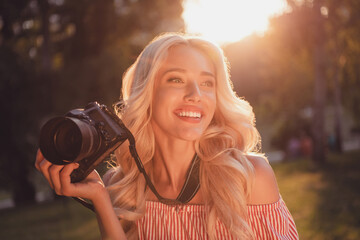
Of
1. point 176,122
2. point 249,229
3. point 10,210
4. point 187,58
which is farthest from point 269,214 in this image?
point 10,210

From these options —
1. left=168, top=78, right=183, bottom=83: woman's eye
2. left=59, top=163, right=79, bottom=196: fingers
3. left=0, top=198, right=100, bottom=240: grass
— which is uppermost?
left=168, top=78, right=183, bottom=83: woman's eye

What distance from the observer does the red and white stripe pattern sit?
2.40 meters

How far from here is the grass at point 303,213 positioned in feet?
20.2

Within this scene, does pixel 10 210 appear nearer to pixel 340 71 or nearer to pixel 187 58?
pixel 187 58

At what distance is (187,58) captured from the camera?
267 cm

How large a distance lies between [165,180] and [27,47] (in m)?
14.4

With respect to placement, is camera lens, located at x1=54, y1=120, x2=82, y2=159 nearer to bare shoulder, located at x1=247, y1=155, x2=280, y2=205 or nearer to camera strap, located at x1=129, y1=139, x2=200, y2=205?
camera strap, located at x1=129, y1=139, x2=200, y2=205

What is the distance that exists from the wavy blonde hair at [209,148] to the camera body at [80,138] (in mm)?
603

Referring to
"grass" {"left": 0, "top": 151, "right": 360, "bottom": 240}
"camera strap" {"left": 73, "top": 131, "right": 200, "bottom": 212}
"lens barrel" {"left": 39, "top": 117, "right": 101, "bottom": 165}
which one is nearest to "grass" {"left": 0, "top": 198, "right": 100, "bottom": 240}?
"grass" {"left": 0, "top": 151, "right": 360, "bottom": 240}

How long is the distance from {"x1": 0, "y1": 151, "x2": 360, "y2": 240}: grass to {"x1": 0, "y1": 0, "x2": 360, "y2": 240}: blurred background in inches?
1.2

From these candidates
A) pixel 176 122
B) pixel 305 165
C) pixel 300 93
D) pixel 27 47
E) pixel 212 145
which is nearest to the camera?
pixel 176 122

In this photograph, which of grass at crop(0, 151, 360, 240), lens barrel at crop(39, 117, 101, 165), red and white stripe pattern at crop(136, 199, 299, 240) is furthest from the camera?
grass at crop(0, 151, 360, 240)

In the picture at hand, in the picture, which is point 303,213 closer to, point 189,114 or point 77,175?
point 189,114

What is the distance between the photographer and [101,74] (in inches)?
526
